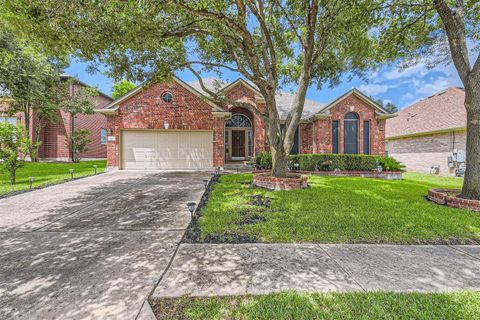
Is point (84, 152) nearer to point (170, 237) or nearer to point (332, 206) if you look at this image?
point (170, 237)

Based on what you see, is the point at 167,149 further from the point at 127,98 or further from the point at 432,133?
the point at 432,133

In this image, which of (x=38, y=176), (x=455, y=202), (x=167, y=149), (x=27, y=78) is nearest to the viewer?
(x=455, y=202)

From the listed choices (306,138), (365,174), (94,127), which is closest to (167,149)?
(306,138)

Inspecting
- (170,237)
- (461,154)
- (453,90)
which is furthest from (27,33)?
(453,90)

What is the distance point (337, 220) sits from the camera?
447cm

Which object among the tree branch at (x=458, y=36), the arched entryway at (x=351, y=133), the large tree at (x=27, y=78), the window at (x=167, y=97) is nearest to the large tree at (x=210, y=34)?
the tree branch at (x=458, y=36)

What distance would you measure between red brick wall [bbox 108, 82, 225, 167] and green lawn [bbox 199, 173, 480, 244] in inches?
299

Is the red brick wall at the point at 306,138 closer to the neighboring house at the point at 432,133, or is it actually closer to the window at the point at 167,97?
the neighboring house at the point at 432,133

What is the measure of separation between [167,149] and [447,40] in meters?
13.9

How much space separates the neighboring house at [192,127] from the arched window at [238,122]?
580 millimetres

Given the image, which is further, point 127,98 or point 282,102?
point 282,102

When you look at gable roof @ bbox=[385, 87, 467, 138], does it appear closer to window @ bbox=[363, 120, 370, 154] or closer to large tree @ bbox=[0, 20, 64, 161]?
window @ bbox=[363, 120, 370, 154]

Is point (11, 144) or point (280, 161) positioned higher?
point (11, 144)

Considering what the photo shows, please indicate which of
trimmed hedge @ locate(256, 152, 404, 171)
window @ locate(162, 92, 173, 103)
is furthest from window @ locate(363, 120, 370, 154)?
window @ locate(162, 92, 173, 103)
